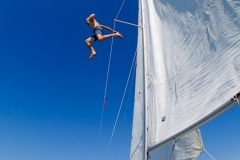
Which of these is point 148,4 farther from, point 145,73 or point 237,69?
point 237,69

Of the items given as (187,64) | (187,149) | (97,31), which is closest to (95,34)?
(97,31)

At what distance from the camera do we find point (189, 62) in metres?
3.60

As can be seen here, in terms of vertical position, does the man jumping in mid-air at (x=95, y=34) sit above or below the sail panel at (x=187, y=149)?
above

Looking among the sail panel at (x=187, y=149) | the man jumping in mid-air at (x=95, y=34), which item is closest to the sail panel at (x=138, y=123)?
the sail panel at (x=187, y=149)

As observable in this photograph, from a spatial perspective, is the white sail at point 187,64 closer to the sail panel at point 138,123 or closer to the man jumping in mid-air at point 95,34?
the sail panel at point 138,123

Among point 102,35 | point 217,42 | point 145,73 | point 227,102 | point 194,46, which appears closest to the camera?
point 227,102

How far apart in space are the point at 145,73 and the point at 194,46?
51.4 inches

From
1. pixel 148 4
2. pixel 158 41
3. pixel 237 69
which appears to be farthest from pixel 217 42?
pixel 148 4

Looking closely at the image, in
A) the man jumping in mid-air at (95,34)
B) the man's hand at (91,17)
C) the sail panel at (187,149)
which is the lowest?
the sail panel at (187,149)

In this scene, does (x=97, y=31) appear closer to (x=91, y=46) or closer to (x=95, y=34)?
(x=95, y=34)

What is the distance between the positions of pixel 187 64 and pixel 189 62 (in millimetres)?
50

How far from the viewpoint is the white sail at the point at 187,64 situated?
9.07 feet

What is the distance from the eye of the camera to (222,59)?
288 centimetres

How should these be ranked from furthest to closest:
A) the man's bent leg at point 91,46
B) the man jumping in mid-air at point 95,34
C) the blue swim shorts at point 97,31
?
the blue swim shorts at point 97,31 < the man jumping in mid-air at point 95,34 < the man's bent leg at point 91,46
